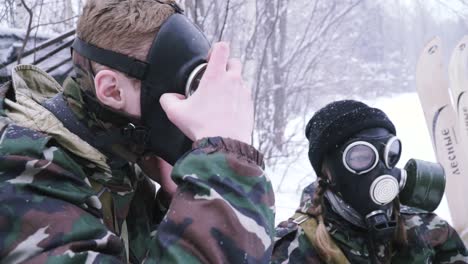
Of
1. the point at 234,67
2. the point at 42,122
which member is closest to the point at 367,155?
the point at 234,67

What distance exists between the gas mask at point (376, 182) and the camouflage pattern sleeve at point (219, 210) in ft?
3.82

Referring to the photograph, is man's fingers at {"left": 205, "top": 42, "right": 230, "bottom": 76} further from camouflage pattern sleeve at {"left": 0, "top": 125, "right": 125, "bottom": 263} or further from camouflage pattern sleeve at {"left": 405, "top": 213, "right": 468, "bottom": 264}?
camouflage pattern sleeve at {"left": 405, "top": 213, "right": 468, "bottom": 264}

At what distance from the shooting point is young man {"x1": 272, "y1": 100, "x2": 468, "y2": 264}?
1968mm

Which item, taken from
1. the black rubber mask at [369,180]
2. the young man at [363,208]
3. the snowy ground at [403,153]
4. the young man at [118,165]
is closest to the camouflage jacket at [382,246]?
the young man at [363,208]

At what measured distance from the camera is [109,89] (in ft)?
3.51

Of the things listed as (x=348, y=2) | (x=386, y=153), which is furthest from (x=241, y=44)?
(x=386, y=153)

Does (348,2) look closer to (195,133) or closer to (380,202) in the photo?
(380,202)

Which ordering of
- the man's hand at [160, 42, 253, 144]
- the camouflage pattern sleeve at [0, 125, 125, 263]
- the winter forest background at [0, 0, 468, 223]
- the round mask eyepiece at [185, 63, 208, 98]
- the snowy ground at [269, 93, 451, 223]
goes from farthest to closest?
1. the snowy ground at [269, 93, 451, 223]
2. the winter forest background at [0, 0, 468, 223]
3. the round mask eyepiece at [185, 63, 208, 98]
4. the man's hand at [160, 42, 253, 144]
5. the camouflage pattern sleeve at [0, 125, 125, 263]

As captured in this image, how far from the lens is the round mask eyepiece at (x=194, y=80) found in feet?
3.37

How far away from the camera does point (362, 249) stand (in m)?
2.00

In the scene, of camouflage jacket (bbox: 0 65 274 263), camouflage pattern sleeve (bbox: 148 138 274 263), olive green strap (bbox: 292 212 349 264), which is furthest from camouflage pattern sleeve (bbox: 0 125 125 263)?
olive green strap (bbox: 292 212 349 264)

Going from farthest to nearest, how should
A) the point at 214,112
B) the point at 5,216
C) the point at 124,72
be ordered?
1. the point at 124,72
2. the point at 214,112
3. the point at 5,216

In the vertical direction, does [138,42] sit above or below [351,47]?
above

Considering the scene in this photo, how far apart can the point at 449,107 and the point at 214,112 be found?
395 cm
